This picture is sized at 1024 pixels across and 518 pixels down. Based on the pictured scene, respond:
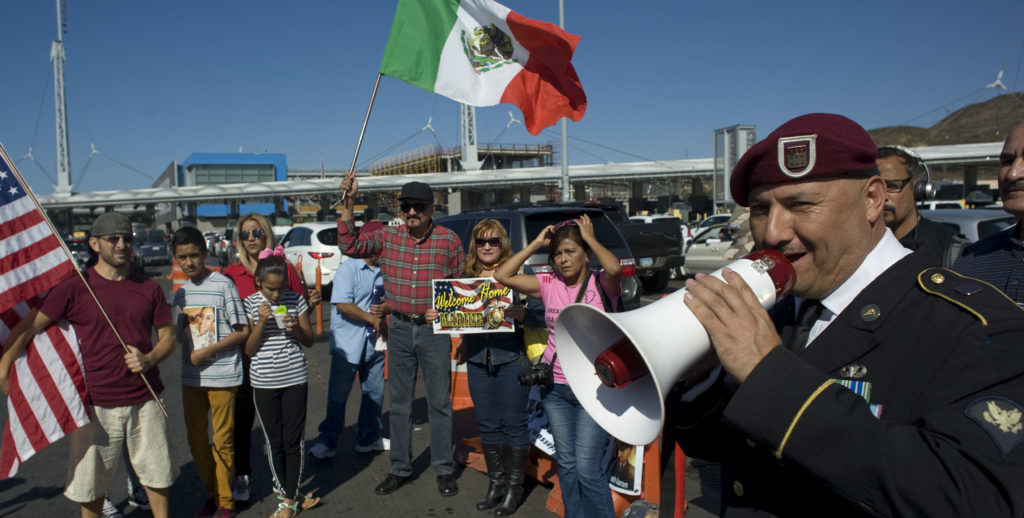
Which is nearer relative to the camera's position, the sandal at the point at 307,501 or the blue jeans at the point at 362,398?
the sandal at the point at 307,501

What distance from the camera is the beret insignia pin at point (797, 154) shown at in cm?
126

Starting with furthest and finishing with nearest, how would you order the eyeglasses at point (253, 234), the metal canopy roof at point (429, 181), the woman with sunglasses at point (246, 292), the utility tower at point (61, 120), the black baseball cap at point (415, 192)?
1. the utility tower at point (61, 120)
2. the metal canopy roof at point (429, 181)
3. the eyeglasses at point (253, 234)
4. the black baseball cap at point (415, 192)
5. the woman with sunglasses at point (246, 292)

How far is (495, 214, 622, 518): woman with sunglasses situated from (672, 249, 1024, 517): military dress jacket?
197 centimetres

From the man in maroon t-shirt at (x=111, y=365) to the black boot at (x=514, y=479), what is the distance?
2.14 m

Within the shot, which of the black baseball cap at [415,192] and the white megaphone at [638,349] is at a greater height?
the black baseball cap at [415,192]

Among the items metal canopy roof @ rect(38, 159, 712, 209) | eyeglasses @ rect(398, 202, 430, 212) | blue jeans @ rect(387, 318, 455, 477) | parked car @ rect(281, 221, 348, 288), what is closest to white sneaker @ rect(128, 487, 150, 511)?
blue jeans @ rect(387, 318, 455, 477)

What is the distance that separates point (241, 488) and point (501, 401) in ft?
6.47

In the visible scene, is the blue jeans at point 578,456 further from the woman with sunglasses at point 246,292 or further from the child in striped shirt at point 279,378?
the woman with sunglasses at point 246,292

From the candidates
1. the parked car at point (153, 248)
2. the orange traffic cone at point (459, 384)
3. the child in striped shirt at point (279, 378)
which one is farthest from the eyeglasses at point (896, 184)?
the parked car at point (153, 248)

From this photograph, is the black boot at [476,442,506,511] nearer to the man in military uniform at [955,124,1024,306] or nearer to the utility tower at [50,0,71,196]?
the man in military uniform at [955,124,1024,306]

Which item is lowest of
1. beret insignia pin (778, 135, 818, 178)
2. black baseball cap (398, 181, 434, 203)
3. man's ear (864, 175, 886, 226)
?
man's ear (864, 175, 886, 226)

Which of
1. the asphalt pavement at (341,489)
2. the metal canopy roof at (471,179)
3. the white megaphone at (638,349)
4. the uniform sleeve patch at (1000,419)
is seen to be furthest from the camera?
the metal canopy roof at (471,179)

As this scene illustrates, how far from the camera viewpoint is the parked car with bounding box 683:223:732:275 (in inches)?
582

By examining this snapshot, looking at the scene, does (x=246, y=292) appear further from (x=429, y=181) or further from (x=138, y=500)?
(x=429, y=181)
